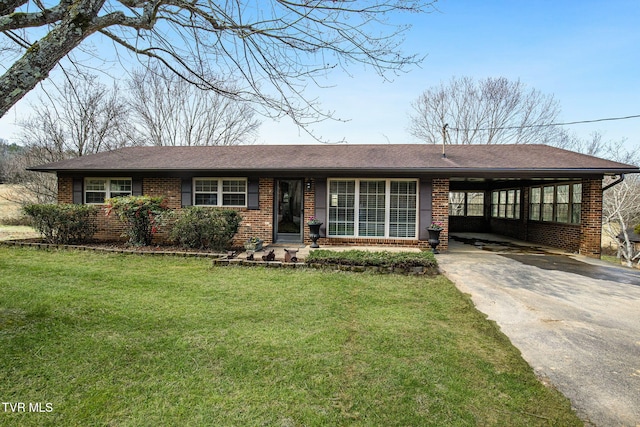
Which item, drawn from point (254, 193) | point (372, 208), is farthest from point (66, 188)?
point (372, 208)

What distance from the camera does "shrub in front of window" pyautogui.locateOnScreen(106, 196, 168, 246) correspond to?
8.84 metres

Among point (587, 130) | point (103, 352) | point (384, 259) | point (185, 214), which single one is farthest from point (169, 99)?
point (587, 130)

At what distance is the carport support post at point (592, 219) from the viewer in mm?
8828

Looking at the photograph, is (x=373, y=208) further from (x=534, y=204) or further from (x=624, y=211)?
(x=624, y=211)

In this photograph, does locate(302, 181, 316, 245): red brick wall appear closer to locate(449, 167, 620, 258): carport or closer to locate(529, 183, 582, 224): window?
locate(449, 167, 620, 258): carport

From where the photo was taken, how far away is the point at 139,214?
8.98 metres

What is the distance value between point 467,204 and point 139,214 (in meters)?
14.8

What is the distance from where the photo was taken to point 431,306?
184 inches

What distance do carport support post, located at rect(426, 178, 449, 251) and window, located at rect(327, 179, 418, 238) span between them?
19.8 inches

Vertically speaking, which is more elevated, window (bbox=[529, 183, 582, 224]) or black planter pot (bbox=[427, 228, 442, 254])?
window (bbox=[529, 183, 582, 224])

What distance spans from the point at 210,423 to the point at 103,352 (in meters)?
1.58

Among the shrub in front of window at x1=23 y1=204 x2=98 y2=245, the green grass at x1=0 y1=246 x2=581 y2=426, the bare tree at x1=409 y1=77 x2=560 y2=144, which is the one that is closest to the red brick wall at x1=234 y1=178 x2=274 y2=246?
the shrub in front of window at x1=23 y1=204 x2=98 y2=245

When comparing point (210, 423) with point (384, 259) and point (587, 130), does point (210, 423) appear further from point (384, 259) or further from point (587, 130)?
point (587, 130)

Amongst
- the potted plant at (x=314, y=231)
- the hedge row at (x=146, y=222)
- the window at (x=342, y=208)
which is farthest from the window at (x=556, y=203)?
the hedge row at (x=146, y=222)
